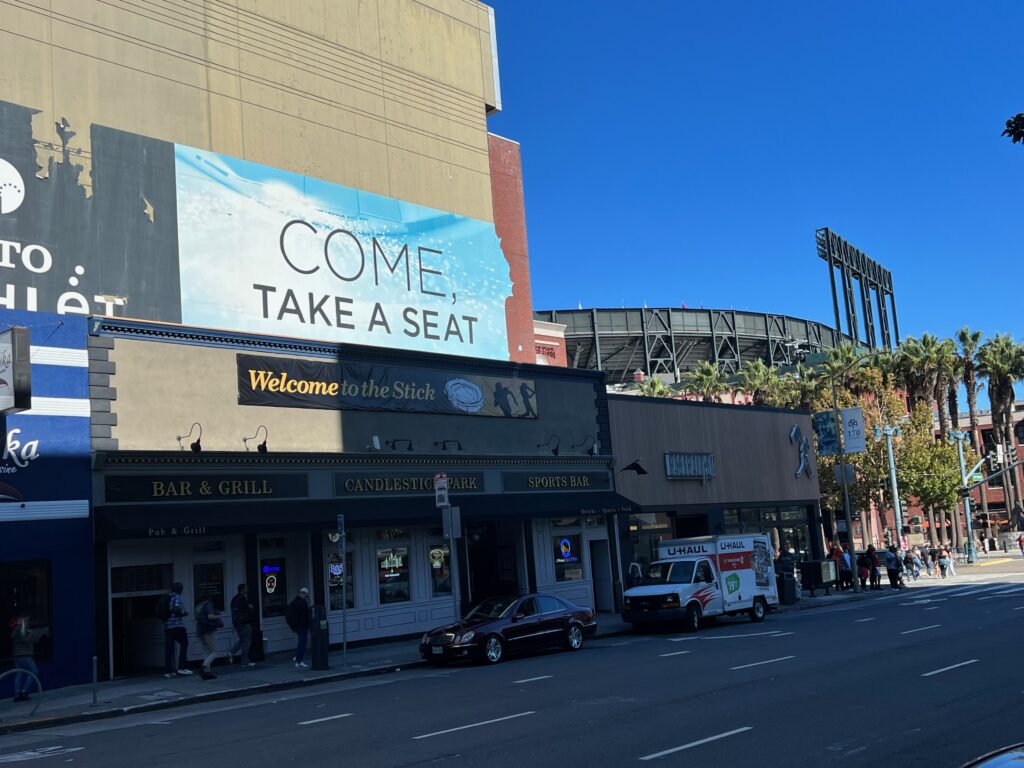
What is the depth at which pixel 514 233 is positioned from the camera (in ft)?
136

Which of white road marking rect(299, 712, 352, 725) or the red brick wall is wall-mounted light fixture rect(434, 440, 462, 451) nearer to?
the red brick wall

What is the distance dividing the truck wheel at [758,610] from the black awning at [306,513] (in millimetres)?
5376

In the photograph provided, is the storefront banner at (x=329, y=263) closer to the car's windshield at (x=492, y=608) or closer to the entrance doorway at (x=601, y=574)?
the entrance doorway at (x=601, y=574)

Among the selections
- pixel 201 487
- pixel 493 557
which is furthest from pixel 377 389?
pixel 493 557

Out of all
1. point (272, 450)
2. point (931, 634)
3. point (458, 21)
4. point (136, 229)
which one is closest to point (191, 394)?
point (272, 450)

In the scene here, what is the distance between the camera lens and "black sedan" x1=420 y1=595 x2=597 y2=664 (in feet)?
→ 67.5

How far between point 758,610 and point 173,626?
1624cm

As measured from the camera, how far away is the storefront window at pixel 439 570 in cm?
2744

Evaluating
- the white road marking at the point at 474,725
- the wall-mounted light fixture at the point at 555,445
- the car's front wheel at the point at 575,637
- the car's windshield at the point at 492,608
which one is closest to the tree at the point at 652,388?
the wall-mounted light fixture at the point at 555,445

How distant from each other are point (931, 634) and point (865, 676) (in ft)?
21.8

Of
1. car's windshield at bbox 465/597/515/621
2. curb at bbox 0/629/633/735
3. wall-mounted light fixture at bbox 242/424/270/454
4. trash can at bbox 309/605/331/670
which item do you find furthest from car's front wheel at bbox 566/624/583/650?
wall-mounted light fixture at bbox 242/424/270/454

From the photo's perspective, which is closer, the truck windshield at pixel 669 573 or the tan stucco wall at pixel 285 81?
the truck windshield at pixel 669 573

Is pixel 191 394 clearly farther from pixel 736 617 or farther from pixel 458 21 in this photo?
pixel 458 21

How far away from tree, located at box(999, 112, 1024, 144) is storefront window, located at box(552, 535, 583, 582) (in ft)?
73.9
